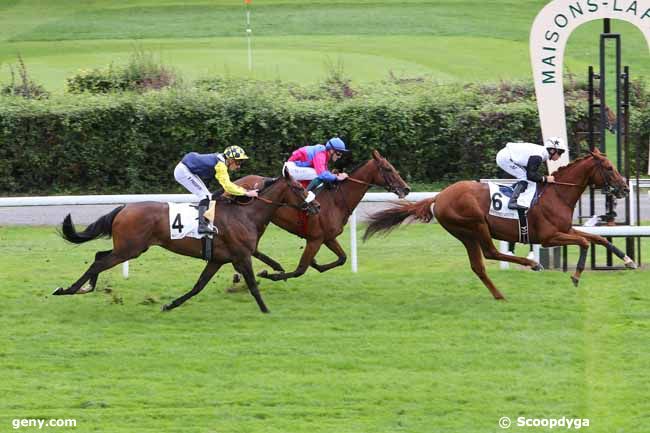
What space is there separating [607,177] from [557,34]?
1883mm

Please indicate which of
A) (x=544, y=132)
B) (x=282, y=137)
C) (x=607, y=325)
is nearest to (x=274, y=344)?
(x=607, y=325)

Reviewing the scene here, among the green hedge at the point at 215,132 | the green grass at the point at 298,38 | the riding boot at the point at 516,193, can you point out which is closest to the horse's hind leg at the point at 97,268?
the riding boot at the point at 516,193

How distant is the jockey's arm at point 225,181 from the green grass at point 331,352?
1005mm

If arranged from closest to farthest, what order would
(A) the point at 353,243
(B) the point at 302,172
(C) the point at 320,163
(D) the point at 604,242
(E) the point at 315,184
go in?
(D) the point at 604,242, (E) the point at 315,184, (C) the point at 320,163, (B) the point at 302,172, (A) the point at 353,243

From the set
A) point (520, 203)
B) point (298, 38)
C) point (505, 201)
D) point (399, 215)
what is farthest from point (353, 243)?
point (298, 38)

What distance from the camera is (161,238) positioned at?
10672mm

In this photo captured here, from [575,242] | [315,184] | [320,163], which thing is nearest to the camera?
[575,242]

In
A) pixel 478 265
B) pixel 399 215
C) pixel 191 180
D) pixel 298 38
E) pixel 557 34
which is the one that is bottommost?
pixel 478 265

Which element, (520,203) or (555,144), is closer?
(520,203)

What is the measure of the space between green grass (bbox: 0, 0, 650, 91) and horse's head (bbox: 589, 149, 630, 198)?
13.4 m

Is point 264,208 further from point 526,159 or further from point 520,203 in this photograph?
point 526,159

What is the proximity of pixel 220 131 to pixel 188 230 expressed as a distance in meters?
7.68

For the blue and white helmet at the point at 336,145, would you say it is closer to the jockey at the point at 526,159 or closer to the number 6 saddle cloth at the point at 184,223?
the jockey at the point at 526,159

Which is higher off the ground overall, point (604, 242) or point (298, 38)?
point (298, 38)
